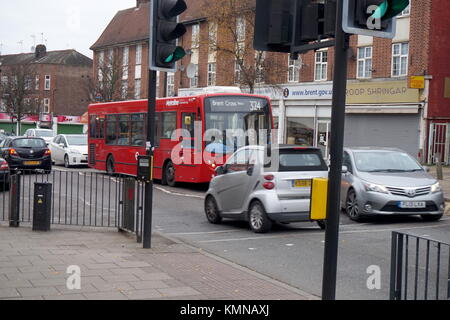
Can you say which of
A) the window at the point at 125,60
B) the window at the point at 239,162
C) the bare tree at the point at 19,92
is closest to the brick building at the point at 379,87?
the window at the point at 239,162

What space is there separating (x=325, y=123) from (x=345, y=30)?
1246 inches

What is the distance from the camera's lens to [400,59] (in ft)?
105

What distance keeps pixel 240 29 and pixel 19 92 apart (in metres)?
42.8

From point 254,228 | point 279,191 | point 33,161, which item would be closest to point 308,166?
point 279,191

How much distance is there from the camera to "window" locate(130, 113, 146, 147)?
A: 22.8 metres

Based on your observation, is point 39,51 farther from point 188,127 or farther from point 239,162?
point 239,162

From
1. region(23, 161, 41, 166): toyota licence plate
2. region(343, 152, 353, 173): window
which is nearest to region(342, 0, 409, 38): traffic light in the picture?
region(343, 152, 353, 173): window

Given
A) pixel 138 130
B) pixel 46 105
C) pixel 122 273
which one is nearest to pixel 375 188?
pixel 122 273

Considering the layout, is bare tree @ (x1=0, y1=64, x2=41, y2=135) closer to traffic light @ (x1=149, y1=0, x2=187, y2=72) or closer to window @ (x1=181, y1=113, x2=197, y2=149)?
window @ (x1=181, y1=113, x2=197, y2=149)

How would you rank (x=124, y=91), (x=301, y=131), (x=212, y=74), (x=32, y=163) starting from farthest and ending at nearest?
(x=124, y=91) → (x=212, y=74) → (x=301, y=131) → (x=32, y=163)

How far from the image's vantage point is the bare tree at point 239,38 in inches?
1214

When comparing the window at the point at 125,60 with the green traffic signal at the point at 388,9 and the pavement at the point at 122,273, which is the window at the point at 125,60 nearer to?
the pavement at the point at 122,273

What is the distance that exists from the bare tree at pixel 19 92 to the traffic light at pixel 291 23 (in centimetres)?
6764

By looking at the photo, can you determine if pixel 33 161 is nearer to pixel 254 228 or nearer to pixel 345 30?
pixel 254 228
